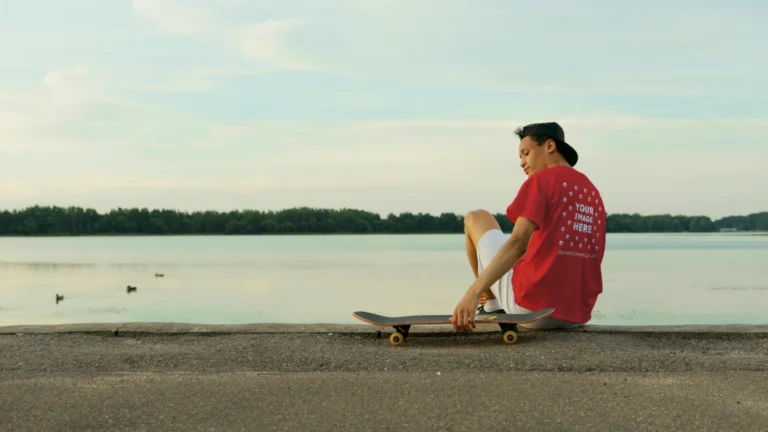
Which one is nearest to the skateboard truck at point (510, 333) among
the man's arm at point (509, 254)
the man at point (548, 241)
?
the man at point (548, 241)

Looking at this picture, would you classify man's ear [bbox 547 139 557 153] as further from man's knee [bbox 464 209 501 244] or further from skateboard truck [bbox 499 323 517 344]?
skateboard truck [bbox 499 323 517 344]

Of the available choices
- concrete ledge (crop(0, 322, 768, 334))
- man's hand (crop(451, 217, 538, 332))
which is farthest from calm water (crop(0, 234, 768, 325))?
man's hand (crop(451, 217, 538, 332))

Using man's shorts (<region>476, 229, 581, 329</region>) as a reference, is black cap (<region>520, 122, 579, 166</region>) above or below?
above

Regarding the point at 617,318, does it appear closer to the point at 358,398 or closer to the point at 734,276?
the point at 358,398

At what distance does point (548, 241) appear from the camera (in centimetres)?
570

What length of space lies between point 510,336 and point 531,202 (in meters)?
0.97

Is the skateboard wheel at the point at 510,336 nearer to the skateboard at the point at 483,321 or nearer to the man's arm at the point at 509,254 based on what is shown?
the skateboard at the point at 483,321

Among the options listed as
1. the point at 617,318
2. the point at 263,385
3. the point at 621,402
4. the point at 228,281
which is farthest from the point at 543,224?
the point at 228,281

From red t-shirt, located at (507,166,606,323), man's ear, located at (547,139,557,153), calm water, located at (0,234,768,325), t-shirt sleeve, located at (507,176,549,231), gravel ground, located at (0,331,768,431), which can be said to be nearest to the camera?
gravel ground, located at (0,331,768,431)

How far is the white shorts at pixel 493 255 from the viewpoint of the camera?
6078mm

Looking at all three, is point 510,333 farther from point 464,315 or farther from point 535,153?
point 535,153

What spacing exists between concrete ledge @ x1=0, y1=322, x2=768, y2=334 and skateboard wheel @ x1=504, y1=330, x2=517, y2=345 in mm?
485

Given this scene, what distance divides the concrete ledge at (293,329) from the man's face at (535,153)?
1.29 meters

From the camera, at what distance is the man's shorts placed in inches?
237
